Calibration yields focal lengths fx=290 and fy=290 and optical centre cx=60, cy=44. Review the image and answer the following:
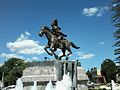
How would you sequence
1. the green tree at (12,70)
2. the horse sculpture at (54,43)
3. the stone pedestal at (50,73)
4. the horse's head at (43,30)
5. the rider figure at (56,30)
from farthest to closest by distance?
the green tree at (12,70) → the rider figure at (56,30) → the horse's head at (43,30) → the horse sculpture at (54,43) → the stone pedestal at (50,73)

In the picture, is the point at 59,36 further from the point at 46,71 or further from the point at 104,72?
the point at 104,72

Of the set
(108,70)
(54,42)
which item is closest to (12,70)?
(108,70)

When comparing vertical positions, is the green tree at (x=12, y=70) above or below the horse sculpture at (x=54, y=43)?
above

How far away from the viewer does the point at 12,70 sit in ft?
225

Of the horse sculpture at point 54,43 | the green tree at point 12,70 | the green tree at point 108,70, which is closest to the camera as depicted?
the horse sculpture at point 54,43

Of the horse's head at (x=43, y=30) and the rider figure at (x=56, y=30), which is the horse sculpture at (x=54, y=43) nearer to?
the horse's head at (x=43, y=30)

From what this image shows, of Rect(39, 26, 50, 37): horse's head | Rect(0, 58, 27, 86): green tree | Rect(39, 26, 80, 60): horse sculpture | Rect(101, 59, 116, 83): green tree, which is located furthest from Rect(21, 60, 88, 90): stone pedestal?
Rect(101, 59, 116, 83): green tree

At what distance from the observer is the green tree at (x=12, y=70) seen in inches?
2611

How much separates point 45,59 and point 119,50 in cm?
1717

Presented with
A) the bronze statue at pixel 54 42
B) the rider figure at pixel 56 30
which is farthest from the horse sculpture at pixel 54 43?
the rider figure at pixel 56 30

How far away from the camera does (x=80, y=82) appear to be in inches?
716

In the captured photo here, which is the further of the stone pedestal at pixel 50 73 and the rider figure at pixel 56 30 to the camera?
the rider figure at pixel 56 30

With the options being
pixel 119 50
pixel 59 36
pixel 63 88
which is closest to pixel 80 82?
pixel 63 88

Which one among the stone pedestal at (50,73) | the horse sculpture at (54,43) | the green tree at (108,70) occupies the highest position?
the green tree at (108,70)
